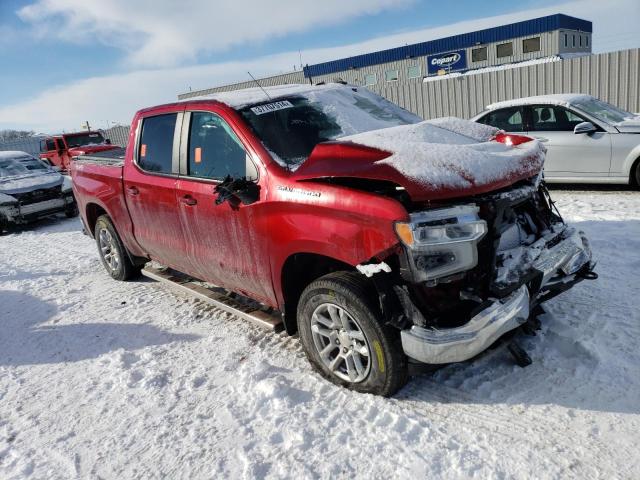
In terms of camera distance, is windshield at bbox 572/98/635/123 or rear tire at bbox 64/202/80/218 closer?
windshield at bbox 572/98/635/123

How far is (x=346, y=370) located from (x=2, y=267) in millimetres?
6514

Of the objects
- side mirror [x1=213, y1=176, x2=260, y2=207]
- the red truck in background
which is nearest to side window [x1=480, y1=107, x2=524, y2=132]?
side mirror [x1=213, y1=176, x2=260, y2=207]

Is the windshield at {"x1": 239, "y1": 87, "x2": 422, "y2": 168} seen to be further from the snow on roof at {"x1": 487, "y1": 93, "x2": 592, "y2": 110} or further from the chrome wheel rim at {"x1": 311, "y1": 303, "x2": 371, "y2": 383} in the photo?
the snow on roof at {"x1": 487, "y1": 93, "x2": 592, "y2": 110}

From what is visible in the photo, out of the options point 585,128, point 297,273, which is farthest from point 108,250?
point 585,128

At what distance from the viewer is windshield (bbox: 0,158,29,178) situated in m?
11.2

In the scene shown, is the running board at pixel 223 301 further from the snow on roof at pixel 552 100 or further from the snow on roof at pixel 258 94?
the snow on roof at pixel 552 100

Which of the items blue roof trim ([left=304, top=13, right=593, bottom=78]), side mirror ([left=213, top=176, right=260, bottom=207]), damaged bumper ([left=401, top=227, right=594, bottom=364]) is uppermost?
blue roof trim ([left=304, top=13, right=593, bottom=78])

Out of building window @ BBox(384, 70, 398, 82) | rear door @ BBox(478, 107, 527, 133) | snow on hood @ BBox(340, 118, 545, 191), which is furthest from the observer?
building window @ BBox(384, 70, 398, 82)

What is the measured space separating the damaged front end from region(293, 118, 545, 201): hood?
0.35 feet

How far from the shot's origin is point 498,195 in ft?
9.34

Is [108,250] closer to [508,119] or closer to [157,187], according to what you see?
[157,187]

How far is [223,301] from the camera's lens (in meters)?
4.29

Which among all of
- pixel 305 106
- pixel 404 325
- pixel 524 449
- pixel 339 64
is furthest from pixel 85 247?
pixel 339 64

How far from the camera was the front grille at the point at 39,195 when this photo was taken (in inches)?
406
